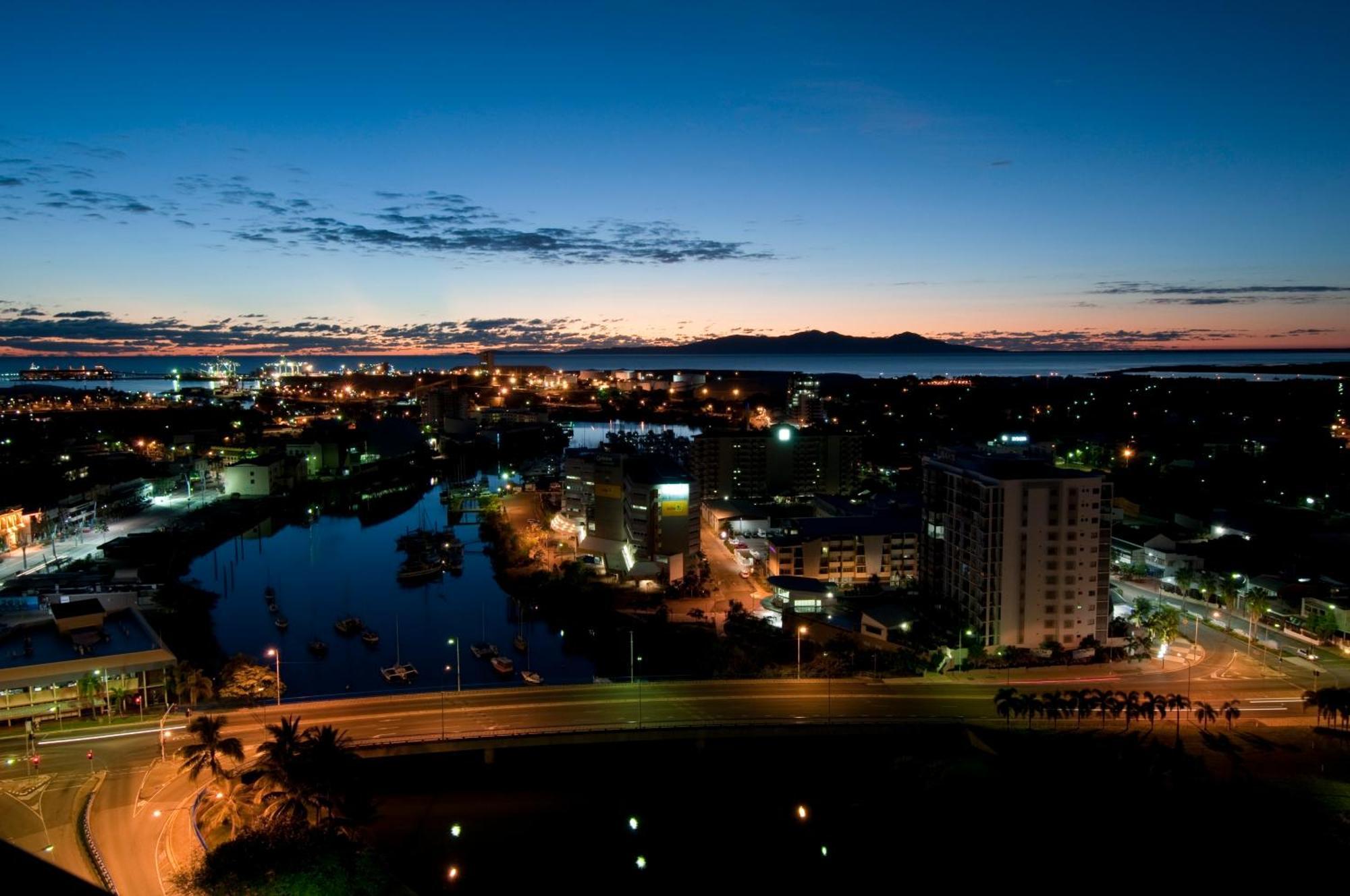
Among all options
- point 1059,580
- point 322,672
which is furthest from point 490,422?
point 1059,580

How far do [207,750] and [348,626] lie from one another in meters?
7.10

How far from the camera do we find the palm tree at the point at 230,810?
7.91 m

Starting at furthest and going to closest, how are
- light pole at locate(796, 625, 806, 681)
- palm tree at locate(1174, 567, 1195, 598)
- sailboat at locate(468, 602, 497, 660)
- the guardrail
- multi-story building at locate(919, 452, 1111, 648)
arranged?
palm tree at locate(1174, 567, 1195, 598) < sailboat at locate(468, 602, 497, 660) < multi-story building at locate(919, 452, 1111, 648) < light pole at locate(796, 625, 806, 681) < the guardrail

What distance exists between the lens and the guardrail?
22.8 ft

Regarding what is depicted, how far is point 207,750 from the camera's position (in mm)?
8422

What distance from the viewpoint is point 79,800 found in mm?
8156

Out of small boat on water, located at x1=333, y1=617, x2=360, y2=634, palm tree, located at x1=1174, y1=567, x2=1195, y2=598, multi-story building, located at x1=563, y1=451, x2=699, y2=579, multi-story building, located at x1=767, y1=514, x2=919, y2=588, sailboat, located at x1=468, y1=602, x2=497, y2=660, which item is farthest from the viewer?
multi-story building, located at x1=563, y1=451, x2=699, y2=579

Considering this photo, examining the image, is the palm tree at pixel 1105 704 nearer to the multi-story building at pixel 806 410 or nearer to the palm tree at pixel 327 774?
the palm tree at pixel 327 774

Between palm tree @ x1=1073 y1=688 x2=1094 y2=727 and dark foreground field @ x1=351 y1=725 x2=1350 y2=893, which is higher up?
palm tree @ x1=1073 y1=688 x2=1094 y2=727

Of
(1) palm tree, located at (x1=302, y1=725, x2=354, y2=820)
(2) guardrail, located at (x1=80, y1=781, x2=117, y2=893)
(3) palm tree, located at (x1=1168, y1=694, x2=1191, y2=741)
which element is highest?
(1) palm tree, located at (x1=302, y1=725, x2=354, y2=820)

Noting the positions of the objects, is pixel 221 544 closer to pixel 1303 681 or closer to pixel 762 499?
pixel 762 499

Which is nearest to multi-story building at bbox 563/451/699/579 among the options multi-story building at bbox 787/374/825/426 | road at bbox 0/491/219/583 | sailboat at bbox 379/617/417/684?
sailboat at bbox 379/617/417/684

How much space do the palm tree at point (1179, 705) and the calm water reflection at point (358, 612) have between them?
26.0 ft

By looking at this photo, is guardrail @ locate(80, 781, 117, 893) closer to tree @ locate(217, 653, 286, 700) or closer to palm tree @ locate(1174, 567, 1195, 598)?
tree @ locate(217, 653, 286, 700)
